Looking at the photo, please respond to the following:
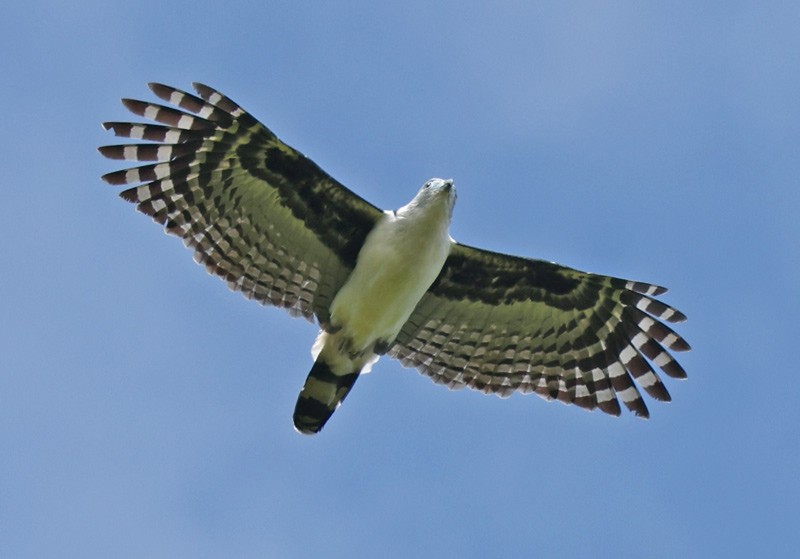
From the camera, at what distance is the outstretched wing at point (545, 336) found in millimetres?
16844

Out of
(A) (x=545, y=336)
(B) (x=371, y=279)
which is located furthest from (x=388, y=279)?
(A) (x=545, y=336)

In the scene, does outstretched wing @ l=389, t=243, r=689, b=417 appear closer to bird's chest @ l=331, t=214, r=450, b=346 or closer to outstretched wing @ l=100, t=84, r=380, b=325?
bird's chest @ l=331, t=214, r=450, b=346

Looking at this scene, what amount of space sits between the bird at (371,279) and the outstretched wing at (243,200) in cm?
2

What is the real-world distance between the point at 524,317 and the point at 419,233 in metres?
2.07

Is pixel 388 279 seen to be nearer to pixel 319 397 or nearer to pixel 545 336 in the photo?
pixel 319 397

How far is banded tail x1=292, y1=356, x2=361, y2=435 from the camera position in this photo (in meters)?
16.0

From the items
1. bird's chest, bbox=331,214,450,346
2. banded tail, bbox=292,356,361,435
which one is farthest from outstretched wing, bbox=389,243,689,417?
banded tail, bbox=292,356,361,435

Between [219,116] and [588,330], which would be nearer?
[219,116]

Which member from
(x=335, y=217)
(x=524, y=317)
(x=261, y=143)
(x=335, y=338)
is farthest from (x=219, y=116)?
(x=524, y=317)

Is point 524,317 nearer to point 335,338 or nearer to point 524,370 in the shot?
point 524,370

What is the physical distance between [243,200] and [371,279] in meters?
1.75

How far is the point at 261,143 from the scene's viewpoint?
16.0 meters

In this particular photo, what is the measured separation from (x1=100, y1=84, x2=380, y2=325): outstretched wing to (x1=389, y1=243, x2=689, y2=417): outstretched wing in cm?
130

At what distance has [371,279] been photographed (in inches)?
631
